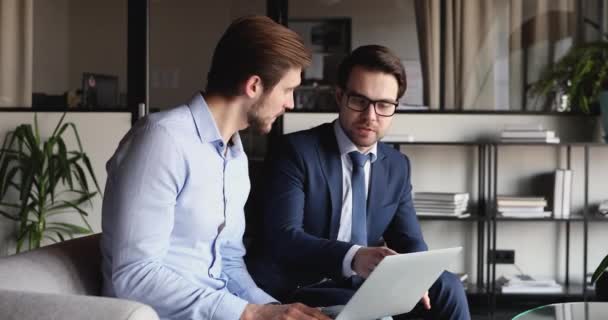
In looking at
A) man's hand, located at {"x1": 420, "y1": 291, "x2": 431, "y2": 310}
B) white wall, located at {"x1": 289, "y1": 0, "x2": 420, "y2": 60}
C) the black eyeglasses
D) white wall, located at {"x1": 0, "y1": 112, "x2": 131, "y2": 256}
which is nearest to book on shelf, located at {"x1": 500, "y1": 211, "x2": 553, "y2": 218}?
white wall, located at {"x1": 289, "y1": 0, "x2": 420, "y2": 60}

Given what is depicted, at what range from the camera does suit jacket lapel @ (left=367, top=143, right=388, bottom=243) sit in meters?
2.49

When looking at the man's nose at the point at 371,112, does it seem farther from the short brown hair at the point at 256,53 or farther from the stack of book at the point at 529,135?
the stack of book at the point at 529,135

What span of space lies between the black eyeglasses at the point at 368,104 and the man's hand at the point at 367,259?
19.6 inches

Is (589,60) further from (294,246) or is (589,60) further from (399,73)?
(294,246)

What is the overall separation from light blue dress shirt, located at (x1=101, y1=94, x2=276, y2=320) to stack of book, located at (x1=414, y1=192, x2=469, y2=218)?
299cm

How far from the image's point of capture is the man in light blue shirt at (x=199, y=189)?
5.44 ft

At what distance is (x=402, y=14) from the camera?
5.16 m

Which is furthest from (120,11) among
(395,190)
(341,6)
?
(395,190)

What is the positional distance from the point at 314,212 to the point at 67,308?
1145 mm

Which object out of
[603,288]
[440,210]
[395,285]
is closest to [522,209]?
[440,210]

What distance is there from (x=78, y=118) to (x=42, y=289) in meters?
3.62

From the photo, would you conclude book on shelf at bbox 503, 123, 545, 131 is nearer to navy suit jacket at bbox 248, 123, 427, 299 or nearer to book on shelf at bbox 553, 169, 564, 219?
book on shelf at bbox 553, 169, 564, 219

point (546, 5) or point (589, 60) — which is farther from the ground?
point (546, 5)

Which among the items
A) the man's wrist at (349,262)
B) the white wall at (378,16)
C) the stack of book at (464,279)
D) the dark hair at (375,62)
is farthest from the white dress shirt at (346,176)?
the white wall at (378,16)
